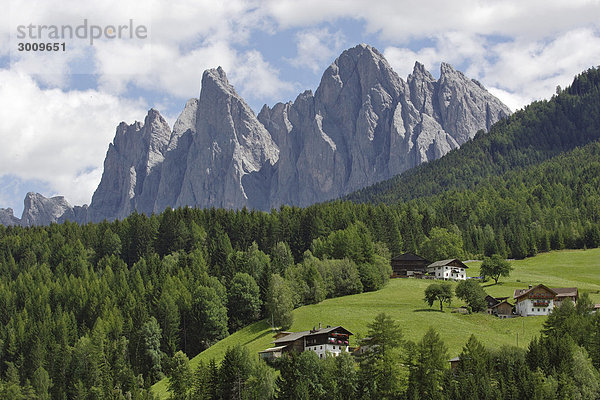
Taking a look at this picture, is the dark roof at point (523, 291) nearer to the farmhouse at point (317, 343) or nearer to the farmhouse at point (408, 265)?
the farmhouse at point (317, 343)

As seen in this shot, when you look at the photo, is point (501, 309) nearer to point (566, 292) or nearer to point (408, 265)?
point (566, 292)

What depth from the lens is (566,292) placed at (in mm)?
115188

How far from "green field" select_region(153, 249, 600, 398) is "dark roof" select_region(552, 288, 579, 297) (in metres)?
3.21

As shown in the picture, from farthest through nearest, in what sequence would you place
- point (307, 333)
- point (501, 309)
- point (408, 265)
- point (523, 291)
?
1. point (408, 265)
2. point (523, 291)
3. point (501, 309)
4. point (307, 333)

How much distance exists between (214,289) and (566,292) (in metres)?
55.2

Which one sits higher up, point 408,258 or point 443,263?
point 408,258

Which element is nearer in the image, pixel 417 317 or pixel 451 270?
pixel 417 317

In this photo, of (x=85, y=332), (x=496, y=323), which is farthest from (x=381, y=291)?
(x=85, y=332)

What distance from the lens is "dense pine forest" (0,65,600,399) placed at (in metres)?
82.1

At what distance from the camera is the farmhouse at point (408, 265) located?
151375mm

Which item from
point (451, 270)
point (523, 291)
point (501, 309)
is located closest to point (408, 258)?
point (451, 270)

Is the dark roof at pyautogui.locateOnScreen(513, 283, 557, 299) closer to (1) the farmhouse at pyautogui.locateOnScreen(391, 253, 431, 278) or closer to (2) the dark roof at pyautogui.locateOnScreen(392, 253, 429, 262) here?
(1) the farmhouse at pyautogui.locateOnScreen(391, 253, 431, 278)

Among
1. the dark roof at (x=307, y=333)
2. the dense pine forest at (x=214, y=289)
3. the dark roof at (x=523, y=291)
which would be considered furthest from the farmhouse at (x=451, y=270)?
the dark roof at (x=307, y=333)

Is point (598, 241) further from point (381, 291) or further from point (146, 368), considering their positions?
point (146, 368)
